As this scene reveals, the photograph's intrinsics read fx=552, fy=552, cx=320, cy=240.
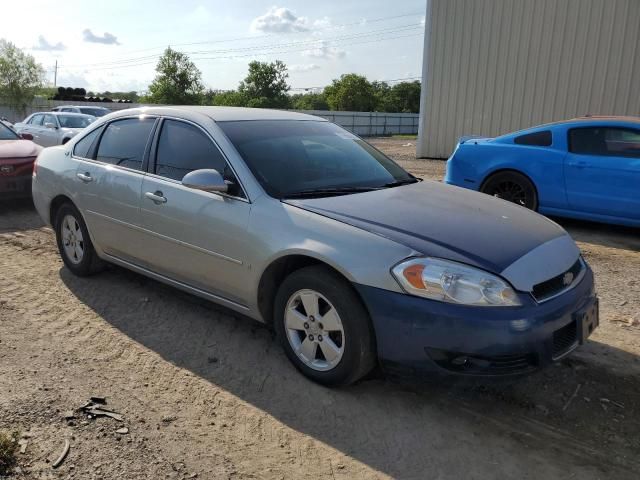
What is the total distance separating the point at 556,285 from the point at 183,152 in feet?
8.86

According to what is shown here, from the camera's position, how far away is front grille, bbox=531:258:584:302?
2890 millimetres

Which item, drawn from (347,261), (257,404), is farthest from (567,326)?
(257,404)

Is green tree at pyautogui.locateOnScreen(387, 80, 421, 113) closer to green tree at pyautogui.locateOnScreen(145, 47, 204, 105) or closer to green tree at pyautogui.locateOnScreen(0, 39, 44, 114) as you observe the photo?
green tree at pyautogui.locateOnScreen(145, 47, 204, 105)

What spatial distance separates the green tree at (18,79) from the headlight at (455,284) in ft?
156

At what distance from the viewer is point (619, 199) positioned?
21.9 ft

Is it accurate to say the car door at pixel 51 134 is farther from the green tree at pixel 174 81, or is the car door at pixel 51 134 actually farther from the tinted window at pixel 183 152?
the green tree at pixel 174 81

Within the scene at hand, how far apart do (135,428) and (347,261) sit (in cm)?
140

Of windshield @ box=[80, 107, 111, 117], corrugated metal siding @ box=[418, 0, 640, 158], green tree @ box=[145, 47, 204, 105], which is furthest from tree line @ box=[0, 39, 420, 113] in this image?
corrugated metal siding @ box=[418, 0, 640, 158]

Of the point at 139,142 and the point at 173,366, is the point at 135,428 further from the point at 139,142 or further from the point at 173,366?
the point at 139,142

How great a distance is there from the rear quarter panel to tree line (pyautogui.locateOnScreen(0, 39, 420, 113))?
44.2 meters

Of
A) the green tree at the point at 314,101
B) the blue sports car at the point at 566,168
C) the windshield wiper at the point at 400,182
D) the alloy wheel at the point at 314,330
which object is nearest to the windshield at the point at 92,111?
the blue sports car at the point at 566,168

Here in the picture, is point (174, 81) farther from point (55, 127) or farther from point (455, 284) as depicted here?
point (455, 284)

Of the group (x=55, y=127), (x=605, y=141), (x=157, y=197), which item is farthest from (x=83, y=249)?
(x=55, y=127)

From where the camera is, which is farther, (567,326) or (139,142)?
(139,142)
